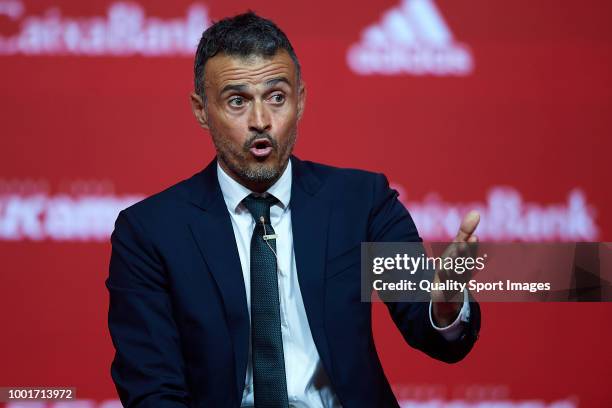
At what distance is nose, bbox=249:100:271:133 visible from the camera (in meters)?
2.03

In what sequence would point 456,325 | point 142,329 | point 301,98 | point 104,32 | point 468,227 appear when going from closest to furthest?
point 468,227 < point 456,325 < point 142,329 < point 301,98 < point 104,32

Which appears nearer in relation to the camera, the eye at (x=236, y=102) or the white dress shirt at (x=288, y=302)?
the white dress shirt at (x=288, y=302)

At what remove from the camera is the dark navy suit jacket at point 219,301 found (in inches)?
76.2

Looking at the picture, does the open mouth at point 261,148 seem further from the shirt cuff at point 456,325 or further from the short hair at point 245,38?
the shirt cuff at point 456,325

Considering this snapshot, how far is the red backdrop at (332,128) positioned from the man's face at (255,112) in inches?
36.5

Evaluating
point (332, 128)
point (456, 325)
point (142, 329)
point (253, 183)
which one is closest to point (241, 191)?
point (253, 183)

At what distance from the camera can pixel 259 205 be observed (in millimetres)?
2082

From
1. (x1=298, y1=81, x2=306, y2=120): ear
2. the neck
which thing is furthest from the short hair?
the neck

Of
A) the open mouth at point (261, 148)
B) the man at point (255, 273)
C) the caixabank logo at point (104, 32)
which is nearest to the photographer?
the man at point (255, 273)

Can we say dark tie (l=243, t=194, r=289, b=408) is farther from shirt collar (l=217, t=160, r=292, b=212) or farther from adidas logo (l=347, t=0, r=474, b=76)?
adidas logo (l=347, t=0, r=474, b=76)

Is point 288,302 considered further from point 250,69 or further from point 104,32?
point 104,32

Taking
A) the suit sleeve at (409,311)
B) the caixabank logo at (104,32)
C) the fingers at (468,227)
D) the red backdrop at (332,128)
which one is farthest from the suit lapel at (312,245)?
the caixabank logo at (104,32)

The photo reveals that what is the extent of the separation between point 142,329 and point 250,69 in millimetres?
599

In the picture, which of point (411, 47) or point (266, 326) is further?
point (411, 47)
